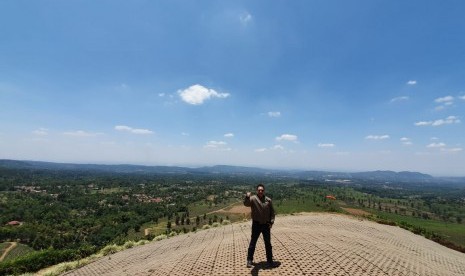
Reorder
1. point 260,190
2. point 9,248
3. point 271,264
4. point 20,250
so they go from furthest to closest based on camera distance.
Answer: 1. point 9,248
2. point 20,250
3. point 271,264
4. point 260,190

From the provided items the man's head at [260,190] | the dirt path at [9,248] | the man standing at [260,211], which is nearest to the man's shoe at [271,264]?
the man standing at [260,211]

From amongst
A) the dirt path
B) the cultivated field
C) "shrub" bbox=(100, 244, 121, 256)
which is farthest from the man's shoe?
the dirt path

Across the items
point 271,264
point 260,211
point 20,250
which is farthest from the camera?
point 20,250

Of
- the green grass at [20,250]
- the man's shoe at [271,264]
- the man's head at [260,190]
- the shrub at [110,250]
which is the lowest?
the green grass at [20,250]

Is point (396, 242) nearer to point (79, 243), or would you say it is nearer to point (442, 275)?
point (442, 275)

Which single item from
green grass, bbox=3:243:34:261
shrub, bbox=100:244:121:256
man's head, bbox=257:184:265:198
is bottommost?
green grass, bbox=3:243:34:261

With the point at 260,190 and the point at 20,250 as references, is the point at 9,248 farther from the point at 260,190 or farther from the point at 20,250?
the point at 260,190

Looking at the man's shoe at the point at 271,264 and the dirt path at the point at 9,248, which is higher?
the man's shoe at the point at 271,264

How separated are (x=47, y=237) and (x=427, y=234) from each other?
8945 cm

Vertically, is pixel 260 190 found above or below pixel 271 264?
above

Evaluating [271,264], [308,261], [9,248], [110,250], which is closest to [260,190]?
[271,264]

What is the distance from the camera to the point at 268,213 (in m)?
10.0

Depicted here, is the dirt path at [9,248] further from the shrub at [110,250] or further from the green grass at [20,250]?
the shrub at [110,250]

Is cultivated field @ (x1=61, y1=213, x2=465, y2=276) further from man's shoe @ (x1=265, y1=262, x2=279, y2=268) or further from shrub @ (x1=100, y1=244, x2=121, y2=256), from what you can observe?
shrub @ (x1=100, y1=244, x2=121, y2=256)
